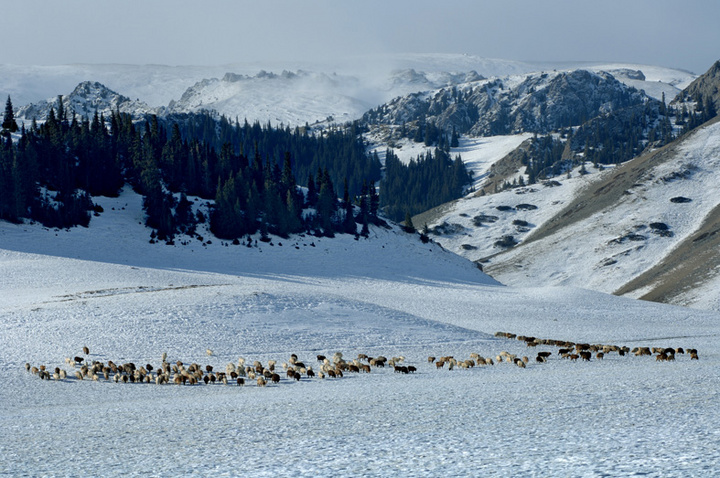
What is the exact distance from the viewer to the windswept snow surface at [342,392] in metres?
14.4

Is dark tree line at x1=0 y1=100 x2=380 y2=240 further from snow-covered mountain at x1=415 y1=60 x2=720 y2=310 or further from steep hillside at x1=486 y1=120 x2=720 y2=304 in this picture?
snow-covered mountain at x1=415 y1=60 x2=720 y2=310

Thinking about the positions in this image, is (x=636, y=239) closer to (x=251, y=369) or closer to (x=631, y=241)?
(x=631, y=241)

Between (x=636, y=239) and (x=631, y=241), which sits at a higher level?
(x=636, y=239)

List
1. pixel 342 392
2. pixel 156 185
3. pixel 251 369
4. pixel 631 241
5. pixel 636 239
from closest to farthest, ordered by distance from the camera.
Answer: pixel 342 392 < pixel 251 369 < pixel 156 185 < pixel 631 241 < pixel 636 239

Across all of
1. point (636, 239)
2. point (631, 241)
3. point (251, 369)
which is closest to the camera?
point (251, 369)

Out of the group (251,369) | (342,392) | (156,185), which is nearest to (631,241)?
(156,185)

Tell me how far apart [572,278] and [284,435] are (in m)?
140

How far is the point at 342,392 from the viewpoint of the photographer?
25.4 metres

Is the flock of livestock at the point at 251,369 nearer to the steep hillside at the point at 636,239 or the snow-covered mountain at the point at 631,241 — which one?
the snow-covered mountain at the point at 631,241

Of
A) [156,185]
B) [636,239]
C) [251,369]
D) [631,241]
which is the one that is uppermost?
[156,185]

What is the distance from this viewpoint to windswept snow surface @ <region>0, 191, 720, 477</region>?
14398 mm

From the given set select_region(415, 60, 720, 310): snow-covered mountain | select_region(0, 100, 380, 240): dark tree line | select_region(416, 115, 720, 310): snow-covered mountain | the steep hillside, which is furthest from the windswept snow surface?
the steep hillside

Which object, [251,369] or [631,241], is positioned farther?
[631,241]

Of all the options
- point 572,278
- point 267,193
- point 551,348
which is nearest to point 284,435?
point 551,348
